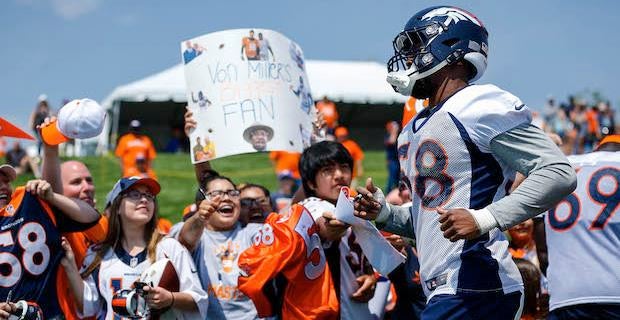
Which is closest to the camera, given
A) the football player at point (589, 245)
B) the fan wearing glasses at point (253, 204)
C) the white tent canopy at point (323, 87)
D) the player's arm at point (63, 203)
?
the football player at point (589, 245)

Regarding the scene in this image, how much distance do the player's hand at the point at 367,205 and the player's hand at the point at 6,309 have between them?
2.28m

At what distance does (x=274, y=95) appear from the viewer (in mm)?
5770

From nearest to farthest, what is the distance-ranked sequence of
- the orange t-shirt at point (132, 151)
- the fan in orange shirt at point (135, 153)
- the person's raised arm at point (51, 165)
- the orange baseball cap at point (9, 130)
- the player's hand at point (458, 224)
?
1. the player's hand at point (458, 224)
2. the person's raised arm at point (51, 165)
3. the orange baseball cap at point (9, 130)
4. the fan in orange shirt at point (135, 153)
5. the orange t-shirt at point (132, 151)

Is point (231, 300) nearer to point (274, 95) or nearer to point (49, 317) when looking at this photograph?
point (49, 317)

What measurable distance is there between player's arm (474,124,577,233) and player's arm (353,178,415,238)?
73 cm

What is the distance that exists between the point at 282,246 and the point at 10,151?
16533 millimetres

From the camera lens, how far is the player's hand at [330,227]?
4.39m

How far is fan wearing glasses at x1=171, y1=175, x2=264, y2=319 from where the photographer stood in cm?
529

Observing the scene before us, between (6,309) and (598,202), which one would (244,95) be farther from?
(598,202)

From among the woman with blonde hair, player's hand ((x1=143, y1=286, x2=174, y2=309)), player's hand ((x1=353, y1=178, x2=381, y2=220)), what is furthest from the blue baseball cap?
player's hand ((x1=353, y1=178, x2=381, y2=220))

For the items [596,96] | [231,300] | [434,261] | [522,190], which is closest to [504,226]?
[522,190]

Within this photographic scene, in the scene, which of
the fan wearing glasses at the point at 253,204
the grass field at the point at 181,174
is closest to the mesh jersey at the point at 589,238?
the fan wearing glasses at the point at 253,204

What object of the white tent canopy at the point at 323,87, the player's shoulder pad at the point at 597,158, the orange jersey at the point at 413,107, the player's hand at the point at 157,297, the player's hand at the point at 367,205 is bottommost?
the player's hand at the point at 157,297

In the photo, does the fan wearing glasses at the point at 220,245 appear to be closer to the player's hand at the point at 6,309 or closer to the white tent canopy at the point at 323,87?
the player's hand at the point at 6,309
